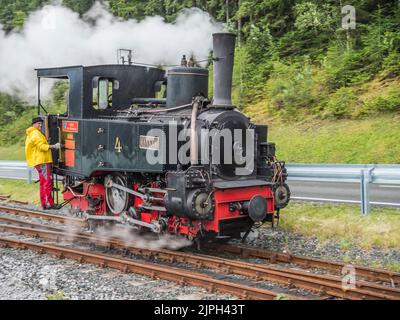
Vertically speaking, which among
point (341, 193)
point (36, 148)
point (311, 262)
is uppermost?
point (36, 148)

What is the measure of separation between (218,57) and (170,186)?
6.92 feet

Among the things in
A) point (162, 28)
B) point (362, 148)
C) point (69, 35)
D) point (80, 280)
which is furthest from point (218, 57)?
point (69, 35)

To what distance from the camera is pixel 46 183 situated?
1027 centimetres

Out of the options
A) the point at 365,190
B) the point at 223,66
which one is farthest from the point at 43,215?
the point at 365,190

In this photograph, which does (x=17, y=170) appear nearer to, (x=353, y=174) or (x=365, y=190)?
(x=353, y=174)

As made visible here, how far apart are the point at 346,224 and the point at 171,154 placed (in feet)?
11.0

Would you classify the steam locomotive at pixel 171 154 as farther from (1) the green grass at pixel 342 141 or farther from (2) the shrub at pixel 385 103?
(2) the shrub at pixel 385 103

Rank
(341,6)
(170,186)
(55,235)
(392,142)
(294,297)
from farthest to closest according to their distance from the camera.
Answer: (341,6) → (392,142) → (55,235) → (170,186) → (294,297)

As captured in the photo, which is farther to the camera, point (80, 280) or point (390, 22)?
point (390, 22)

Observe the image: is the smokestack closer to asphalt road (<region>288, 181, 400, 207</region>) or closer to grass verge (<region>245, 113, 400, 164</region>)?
asphalt road (<region>288, 181, 400, 207</region>)

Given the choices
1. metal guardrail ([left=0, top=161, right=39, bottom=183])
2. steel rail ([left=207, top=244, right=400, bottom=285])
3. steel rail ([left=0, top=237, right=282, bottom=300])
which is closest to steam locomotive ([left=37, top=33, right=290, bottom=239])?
steel rail ([left=207, top=244, right=400, bottom=285])

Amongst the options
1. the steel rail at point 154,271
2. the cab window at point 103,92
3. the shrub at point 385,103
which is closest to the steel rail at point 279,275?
the steel rail at point 154,271

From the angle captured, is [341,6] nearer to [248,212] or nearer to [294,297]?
[248,212]

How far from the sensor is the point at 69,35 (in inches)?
754
